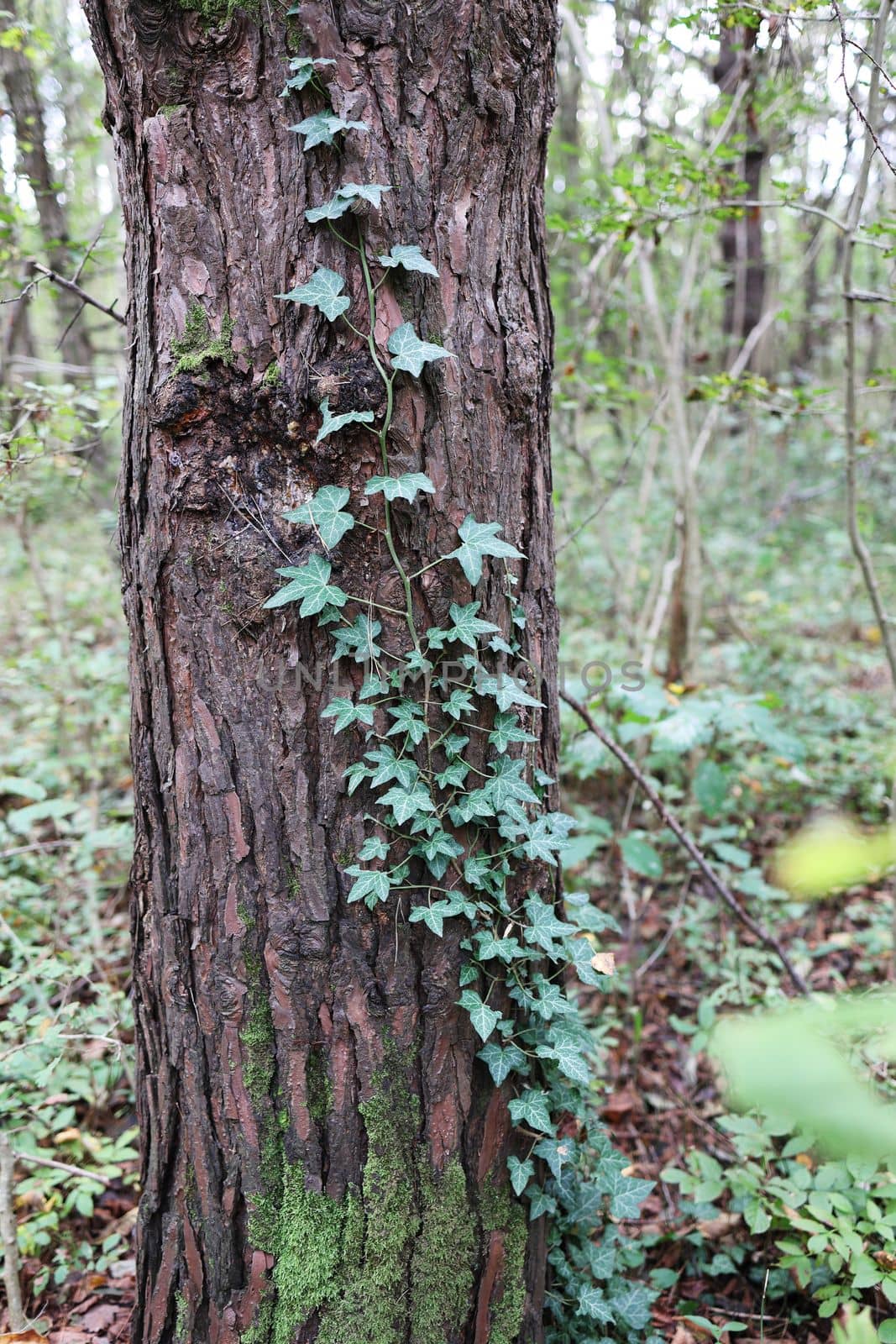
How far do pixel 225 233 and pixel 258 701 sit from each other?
82 centimetres

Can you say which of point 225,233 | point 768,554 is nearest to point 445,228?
point 225,233

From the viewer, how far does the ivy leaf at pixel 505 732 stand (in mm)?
1576

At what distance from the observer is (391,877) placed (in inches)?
59.9

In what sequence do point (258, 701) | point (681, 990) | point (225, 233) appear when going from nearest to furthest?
point (225, 233) < point (258, 701) < point (681, 990)

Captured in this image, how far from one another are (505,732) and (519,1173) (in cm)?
90

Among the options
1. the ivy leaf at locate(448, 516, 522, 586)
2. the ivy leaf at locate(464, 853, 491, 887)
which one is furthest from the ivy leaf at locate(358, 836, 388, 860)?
the ivy leaf at locate(448, 516, 522, 586)

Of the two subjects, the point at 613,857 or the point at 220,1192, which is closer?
the point at 220,1192

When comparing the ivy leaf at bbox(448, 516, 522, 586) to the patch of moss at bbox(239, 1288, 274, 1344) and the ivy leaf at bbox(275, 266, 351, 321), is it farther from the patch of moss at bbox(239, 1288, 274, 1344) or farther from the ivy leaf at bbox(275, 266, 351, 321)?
the patch of moss at bbox(239, 1288, 274, 1344)

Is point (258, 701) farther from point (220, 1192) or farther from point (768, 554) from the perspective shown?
point (768, 554)

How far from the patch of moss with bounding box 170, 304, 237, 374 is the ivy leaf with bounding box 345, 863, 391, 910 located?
94cm

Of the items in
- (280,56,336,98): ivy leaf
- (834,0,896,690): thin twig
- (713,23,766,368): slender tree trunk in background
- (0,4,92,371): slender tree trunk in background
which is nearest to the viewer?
(280,56,336,98): ivy leaf

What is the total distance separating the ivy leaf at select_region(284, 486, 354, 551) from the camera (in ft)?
4.60

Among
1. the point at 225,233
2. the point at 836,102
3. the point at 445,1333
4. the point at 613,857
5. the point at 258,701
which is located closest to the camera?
the point at 225,233

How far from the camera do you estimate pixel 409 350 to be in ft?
4.60
